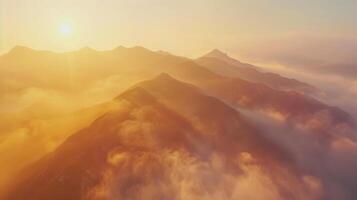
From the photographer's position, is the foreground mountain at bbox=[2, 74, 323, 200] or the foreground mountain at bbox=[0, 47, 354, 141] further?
the foreground mountain at bbox=[0, 47, 354, 141]

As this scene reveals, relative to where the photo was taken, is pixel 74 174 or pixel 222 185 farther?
pixel 222 185

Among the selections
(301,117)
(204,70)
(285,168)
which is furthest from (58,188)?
(204,70)

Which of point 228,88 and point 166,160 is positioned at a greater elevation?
point 166,160

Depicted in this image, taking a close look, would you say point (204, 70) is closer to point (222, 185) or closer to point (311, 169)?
point (311, 169)

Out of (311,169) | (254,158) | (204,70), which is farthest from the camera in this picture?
(204,70)

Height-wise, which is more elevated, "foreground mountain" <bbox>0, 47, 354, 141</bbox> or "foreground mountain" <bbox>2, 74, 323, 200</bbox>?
"foreground mountain" <bbox>2, 74, 323, 200</bbox>

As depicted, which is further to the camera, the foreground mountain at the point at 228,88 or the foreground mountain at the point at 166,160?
the foreground mountain at the point at 228,88

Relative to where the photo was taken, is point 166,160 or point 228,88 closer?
point 166,160

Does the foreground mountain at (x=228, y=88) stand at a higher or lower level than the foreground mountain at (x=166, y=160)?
lower
